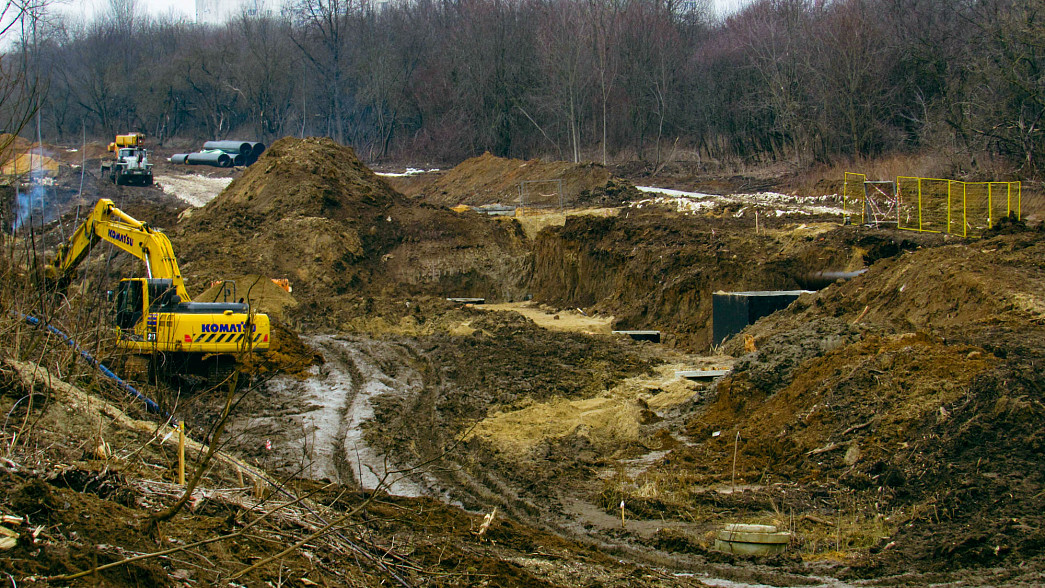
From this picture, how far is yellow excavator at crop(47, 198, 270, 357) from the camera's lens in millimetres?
12062

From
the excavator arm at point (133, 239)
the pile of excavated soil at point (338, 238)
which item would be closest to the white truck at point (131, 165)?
the pile of excavated soil at point (338, 238)

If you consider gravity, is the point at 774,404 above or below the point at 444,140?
below

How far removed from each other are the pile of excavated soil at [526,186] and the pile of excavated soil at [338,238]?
6.26 meters

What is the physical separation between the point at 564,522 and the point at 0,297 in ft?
17.0

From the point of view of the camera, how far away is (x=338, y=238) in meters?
25.4

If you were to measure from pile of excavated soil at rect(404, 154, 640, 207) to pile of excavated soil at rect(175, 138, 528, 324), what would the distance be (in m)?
6.26

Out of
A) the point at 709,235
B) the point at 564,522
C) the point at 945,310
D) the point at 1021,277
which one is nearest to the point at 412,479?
the point at 564,522

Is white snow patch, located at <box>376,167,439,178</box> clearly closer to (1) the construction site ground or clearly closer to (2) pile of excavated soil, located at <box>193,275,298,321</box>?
(1) the construction site ground

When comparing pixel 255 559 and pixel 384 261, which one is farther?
pixel 384 261

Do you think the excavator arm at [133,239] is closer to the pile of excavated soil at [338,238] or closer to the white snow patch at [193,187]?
the pile of excavated soil at [338,238]

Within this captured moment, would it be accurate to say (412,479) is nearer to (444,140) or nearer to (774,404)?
(774,404)

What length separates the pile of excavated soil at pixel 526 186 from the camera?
33594 millimetres

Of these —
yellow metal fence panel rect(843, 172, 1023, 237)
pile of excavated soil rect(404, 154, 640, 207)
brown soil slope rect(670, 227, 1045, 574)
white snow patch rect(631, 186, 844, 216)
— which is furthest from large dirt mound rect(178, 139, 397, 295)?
brown soil slope rect(670, 227, 1045, 574)

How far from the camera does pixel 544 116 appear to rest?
53688mm
